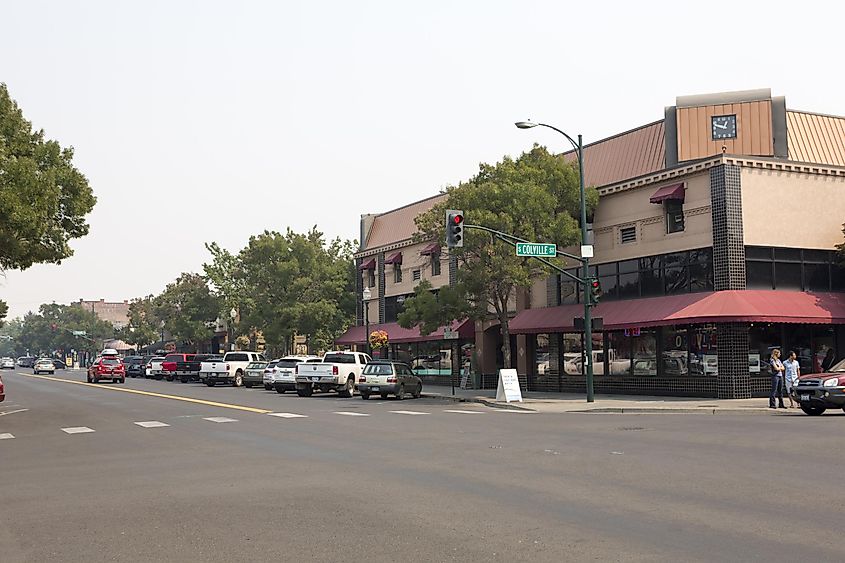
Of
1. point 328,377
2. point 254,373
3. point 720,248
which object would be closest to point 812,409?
point 720,248

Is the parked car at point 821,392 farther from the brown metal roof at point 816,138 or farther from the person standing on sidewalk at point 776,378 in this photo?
the brown metal roof at point 816,138

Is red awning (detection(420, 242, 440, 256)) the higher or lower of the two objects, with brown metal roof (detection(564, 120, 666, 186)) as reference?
lower

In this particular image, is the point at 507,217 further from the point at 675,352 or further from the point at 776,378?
the point at 776,378

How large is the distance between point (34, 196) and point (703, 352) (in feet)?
74.4

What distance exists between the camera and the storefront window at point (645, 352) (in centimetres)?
3422

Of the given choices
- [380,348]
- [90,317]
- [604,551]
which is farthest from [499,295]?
[90,317]

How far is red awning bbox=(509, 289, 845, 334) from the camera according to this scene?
29.7 m

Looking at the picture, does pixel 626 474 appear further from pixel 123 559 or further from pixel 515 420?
pixel 515 420

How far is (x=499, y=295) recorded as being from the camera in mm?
36906

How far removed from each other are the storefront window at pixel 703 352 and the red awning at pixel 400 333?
48.9 feet

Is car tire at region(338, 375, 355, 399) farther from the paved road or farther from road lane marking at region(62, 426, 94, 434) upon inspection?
the paved road

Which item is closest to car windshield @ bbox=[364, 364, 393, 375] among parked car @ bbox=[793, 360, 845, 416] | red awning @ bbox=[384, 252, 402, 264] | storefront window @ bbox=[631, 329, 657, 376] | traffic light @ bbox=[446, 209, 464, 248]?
traffic light @ bbox=[446, 209, 464, 248]

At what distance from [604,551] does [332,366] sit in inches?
1217

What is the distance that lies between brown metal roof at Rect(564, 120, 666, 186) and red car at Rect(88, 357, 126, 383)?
3573 centimetres
